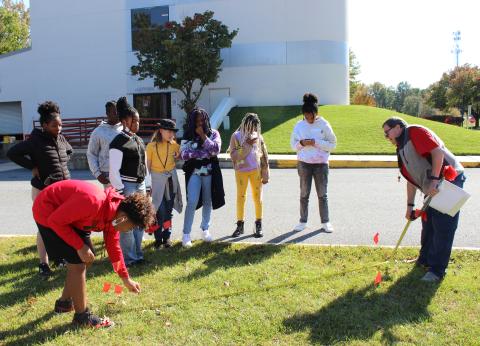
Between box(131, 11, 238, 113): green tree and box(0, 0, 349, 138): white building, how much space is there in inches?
91.7

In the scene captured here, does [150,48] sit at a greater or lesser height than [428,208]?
greater

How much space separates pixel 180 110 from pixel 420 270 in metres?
22.4

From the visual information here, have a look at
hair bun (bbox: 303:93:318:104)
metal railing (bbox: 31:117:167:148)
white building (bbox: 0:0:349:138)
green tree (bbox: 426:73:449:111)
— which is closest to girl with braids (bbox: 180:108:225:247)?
hair bun (bbox: 303:93:318:104)

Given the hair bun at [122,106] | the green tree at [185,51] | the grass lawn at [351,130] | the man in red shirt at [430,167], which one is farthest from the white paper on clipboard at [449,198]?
the green tree at [185,51]

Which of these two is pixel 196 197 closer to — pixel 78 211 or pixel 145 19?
pixel 78 211

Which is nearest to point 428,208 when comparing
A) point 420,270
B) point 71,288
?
point 420,270

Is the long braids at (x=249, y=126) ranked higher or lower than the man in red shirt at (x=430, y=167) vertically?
higher

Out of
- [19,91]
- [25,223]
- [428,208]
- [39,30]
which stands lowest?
[25,223]

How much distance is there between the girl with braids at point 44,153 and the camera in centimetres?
525

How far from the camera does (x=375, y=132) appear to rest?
20797mm

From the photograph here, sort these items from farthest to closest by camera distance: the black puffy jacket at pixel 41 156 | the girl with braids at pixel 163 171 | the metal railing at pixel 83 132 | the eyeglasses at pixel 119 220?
1. the metal railing at pixel 83 132
2. the girl with braids at pixel 163 171
3. the black puffy jacket at pixel 41 156
4. the eyeglasses at pixel 119 220

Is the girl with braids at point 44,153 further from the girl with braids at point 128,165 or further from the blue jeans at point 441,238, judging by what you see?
the blue jeans at point 441,238

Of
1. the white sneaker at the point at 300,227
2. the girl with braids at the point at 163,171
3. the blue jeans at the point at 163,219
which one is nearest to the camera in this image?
the girl with braids at the point at 163,171

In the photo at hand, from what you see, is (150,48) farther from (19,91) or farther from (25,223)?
(25,223)
